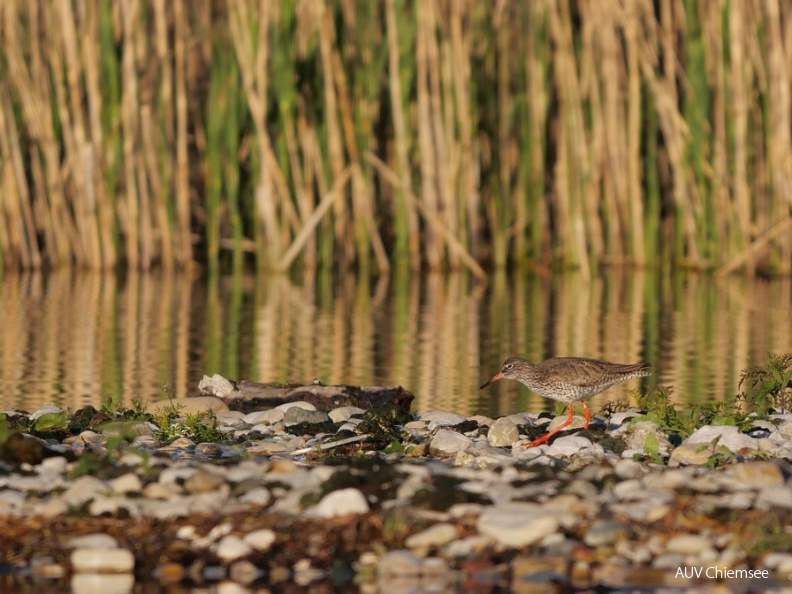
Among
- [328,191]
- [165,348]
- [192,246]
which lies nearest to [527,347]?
[165,348]

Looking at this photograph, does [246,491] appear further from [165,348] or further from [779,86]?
[779,86]

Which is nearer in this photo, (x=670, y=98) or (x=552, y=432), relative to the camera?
(x=552, y=432)

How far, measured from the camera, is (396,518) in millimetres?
5711

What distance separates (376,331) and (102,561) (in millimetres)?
7605

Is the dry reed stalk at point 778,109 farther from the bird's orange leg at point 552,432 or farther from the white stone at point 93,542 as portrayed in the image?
the white stone at point 93,542

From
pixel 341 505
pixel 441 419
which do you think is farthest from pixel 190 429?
pixel 341 505

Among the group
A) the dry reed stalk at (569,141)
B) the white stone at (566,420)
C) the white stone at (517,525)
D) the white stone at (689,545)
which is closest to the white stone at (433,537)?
the white stone at (517,525)

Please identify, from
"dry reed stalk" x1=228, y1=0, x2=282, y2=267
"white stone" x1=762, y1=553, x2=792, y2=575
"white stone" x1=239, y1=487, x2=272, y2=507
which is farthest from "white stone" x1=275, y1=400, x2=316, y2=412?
"dry reed stalk" x1=228, y1=0, x2=282, y2=267

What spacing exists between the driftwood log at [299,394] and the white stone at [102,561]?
10.5 feet

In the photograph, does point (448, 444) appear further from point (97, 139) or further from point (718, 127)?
point (97, 139)

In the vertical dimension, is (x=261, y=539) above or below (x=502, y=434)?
below

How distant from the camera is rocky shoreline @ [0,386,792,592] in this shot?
214 inches

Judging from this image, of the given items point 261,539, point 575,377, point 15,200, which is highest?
point 15,200

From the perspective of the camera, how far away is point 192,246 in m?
19.2
